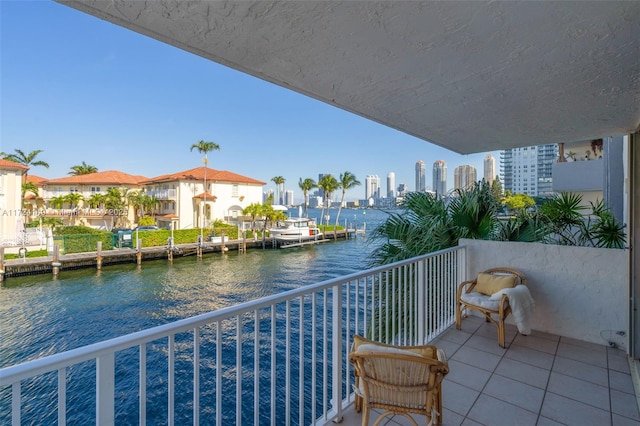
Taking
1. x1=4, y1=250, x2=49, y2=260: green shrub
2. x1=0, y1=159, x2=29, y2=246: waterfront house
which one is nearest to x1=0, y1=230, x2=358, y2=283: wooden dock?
x1=4, y1=250, x2=49, y2=260: green shrub

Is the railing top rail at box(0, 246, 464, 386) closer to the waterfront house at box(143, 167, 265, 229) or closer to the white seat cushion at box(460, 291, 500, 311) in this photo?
the white seat cushion at box(460, 291, 500, 311)

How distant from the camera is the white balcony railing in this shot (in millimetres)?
1027

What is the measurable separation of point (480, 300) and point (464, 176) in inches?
103

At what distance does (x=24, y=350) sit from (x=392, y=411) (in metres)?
12.2

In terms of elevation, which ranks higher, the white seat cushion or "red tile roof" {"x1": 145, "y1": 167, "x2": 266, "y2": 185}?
"red tile roof" {"x1": 145, "y1": 167, "x2": 266, "y2": 185}

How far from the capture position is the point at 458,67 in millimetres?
1868

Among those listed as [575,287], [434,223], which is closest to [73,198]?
[434,223]

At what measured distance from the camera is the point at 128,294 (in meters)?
13.5

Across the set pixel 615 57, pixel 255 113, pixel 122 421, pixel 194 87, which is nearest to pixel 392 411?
pixel 615 57

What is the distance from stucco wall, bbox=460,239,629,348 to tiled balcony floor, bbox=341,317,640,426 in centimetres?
19

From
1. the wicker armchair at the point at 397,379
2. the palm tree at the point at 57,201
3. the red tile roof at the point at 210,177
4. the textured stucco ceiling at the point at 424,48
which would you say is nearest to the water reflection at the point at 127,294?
the textured stucco ceiling at the point at 424,48

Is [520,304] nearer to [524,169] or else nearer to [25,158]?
[524,169]

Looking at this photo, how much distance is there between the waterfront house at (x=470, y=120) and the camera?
1.33 m

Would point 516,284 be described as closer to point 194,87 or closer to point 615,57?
point 615,57
